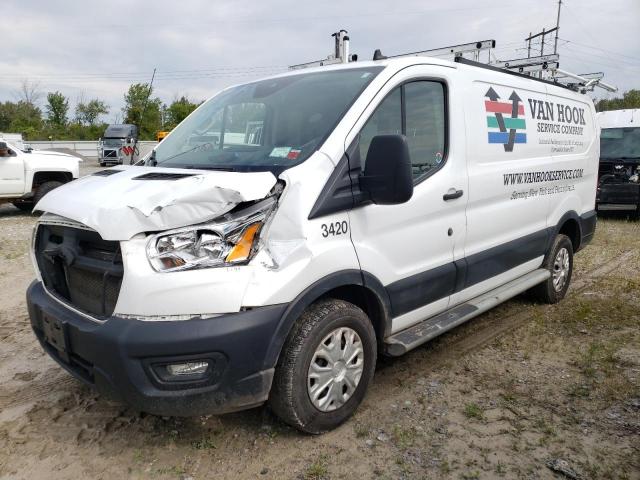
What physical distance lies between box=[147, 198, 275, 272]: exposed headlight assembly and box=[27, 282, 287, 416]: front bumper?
258 mm

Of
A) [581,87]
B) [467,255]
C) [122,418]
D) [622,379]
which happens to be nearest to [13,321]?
[122,418]

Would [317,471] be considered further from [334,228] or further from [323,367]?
[334,228]

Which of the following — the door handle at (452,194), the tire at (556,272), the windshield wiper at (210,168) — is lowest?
the tire at (556,272)

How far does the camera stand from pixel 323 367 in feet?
9.36

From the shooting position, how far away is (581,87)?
568 centimetres

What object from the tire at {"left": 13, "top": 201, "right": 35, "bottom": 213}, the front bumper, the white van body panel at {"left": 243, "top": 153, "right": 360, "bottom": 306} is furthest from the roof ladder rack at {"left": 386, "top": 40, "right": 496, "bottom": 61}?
the tire at {"left": 13, "top": 201, "right": 35, "bottom": 213}

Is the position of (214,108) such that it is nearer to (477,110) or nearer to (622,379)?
(477,110)

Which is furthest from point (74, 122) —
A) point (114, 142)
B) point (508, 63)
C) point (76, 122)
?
point (508, 63)

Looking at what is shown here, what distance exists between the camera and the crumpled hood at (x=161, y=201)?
7.84ft

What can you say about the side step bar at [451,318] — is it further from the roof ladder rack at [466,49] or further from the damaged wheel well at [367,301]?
the roof ladder rack at [466,49]

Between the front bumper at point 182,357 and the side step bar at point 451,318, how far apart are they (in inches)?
39.0

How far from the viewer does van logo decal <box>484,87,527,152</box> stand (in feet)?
13.0

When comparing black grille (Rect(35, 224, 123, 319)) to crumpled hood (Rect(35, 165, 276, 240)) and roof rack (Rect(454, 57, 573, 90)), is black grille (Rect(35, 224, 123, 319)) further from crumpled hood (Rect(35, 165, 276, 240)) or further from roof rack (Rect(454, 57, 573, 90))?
Result: roof rack (Rect(454, 57, 573, 90))

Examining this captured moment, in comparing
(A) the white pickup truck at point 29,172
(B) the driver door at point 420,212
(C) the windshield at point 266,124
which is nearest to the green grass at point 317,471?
(B) the driver door at point 420,212
